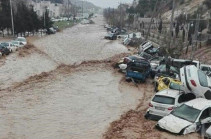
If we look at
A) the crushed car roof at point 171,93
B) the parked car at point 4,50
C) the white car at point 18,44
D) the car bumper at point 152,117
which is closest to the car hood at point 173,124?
the car bumper at point 152,117

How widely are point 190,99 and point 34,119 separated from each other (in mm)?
7603

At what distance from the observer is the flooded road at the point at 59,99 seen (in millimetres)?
15492

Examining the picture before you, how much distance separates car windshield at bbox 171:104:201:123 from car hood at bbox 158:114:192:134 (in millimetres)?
242

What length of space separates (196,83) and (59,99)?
8.62m

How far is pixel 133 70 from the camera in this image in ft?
82.0

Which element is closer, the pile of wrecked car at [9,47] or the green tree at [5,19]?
the pile of wrecked car at [9,47]

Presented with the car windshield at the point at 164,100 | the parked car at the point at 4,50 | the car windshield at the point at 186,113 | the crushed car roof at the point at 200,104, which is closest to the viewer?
the car windshield at the point at 186,113

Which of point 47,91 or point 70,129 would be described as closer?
point 70,129

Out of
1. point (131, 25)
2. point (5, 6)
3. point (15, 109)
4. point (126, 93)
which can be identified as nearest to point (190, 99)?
point (126, 93)

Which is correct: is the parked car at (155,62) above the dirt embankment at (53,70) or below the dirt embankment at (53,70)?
above

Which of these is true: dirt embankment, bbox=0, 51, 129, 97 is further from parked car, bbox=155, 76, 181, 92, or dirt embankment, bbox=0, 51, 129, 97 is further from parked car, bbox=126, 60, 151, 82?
parked car, bbox=155, 76, 181, 92

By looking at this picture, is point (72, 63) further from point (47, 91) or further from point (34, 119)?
point (34, 119)

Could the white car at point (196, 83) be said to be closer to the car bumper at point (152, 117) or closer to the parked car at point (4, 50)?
the car bumper at point (152, 117)

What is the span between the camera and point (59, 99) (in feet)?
67.3
